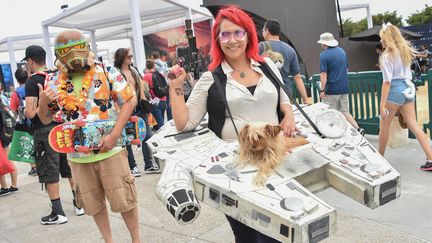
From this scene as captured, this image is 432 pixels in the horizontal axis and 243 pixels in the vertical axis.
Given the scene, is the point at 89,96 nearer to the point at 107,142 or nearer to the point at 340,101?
the point at 107,142

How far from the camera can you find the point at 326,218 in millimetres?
1617

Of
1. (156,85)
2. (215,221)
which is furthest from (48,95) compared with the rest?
(156,85)

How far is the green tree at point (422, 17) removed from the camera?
39219 mm

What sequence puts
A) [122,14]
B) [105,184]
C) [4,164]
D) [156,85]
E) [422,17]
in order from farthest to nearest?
[422,17] < [122,14] < [156,85] < [4,164] < [105,184]

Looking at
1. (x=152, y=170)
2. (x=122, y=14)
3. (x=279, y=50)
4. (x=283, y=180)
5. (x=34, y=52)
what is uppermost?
(x=122, y=14)

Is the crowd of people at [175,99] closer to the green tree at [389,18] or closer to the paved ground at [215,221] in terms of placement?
the paved ground at [215,221]

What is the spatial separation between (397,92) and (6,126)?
18.2 ft

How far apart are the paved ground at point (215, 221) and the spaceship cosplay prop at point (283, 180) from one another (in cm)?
165

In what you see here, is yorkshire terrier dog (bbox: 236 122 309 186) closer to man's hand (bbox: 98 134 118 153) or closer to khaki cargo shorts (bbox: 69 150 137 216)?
man's hand (bbox: 98 134 118 153)

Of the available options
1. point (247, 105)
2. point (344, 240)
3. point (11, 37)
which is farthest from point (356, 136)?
point (11, 37)

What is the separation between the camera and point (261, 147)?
189cm

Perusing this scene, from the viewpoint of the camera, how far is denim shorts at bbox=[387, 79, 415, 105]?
483 centimetres

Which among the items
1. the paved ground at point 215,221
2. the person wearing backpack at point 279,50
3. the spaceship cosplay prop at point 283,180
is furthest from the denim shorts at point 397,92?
the spaceship cosplay prop at point 283,180

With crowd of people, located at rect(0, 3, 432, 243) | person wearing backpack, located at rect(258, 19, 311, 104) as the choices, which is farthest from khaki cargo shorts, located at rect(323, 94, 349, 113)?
person wearing backpack, located at rect(258, 19, 311, 104)
